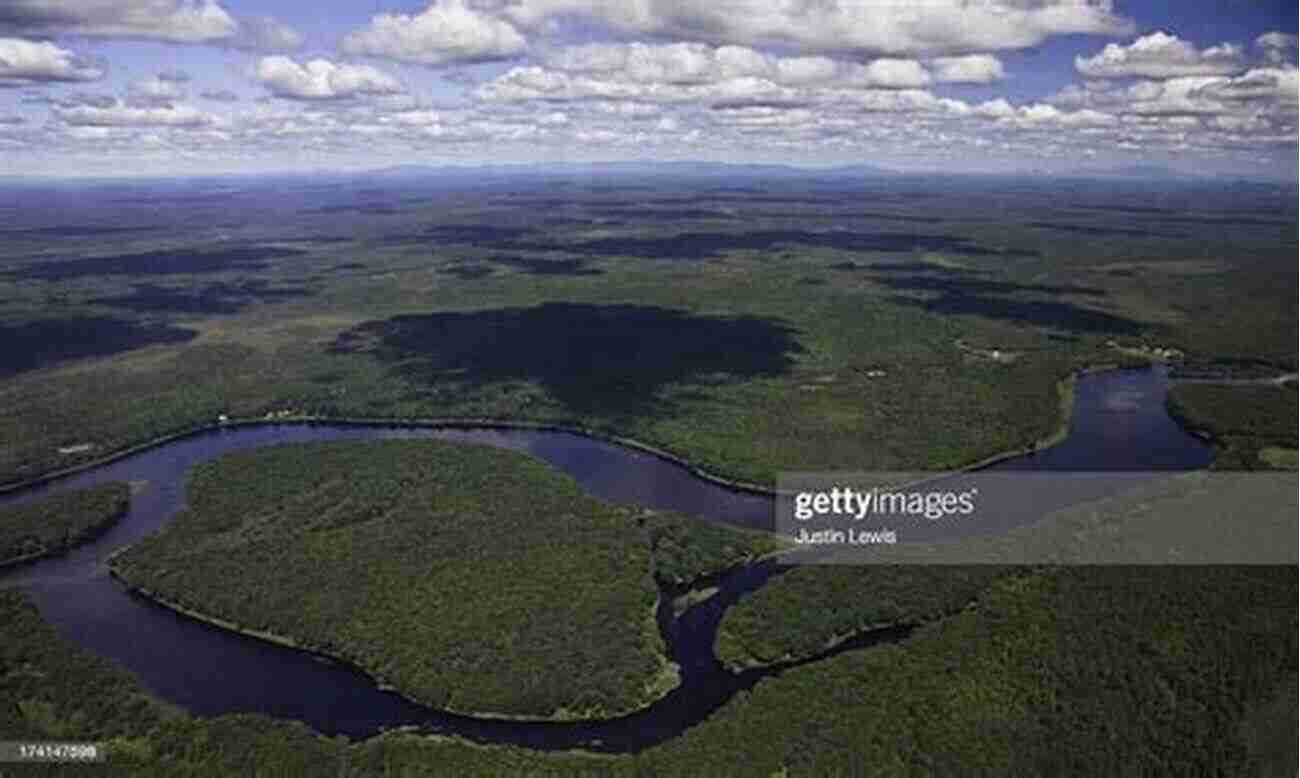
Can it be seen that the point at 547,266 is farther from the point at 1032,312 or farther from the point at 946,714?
the point at 946,714

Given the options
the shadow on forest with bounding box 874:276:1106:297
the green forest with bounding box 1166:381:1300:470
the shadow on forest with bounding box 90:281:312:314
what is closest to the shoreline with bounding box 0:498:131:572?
the green forest with bounding box 1166:381:1300:470

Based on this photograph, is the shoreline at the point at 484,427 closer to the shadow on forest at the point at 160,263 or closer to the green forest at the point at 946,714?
the green forest at the point at 946,714

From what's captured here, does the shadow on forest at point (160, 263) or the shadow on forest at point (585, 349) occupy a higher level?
the shadow on forest at point (160, 263)

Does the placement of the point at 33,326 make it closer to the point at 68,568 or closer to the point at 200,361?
the point at 200,361

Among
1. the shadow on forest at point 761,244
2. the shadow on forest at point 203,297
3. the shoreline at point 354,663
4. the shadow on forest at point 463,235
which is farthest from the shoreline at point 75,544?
the shadow on forest at point 463,235

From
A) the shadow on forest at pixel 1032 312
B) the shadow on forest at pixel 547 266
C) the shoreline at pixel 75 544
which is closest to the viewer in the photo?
the shoreline at pixel 75 544

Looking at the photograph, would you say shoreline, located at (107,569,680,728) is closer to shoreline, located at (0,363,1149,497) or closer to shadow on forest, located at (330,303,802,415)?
shoreline, located at (0,363,1149,497)
